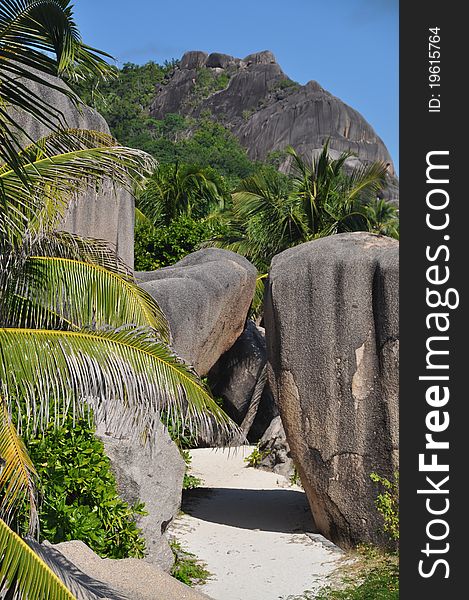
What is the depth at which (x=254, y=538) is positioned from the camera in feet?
26.6

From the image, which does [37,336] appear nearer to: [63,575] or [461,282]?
[63,575]

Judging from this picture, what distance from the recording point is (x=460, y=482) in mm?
4887

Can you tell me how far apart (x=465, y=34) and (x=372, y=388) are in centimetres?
362

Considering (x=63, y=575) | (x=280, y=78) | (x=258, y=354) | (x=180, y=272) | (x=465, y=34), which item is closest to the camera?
(x=63, y=575)

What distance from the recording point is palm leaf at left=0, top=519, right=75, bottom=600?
4.04 metres

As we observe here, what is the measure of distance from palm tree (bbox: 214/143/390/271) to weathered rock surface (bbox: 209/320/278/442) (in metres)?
2.99

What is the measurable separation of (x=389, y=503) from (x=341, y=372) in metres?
1.16

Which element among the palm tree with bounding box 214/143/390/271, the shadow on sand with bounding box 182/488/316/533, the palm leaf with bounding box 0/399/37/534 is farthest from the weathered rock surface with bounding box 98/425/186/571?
the palm tree with bounding box 214/143/390/271

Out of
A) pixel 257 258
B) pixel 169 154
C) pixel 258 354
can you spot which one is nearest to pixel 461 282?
pixel 258 354

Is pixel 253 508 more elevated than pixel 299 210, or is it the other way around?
pixel 299 210

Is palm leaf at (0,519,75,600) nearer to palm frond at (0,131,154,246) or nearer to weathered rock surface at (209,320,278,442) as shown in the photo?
palm frond at (0,131,154,246)

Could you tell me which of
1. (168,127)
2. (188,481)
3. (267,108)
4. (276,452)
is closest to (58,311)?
(188,481)

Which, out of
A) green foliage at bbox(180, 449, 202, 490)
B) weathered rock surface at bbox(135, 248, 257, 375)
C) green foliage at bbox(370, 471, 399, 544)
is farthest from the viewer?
weathered rock surface at bbox(135, 248, 257, 375)

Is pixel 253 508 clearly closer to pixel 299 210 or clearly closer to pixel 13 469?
pixel 13 469
